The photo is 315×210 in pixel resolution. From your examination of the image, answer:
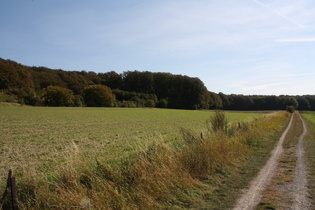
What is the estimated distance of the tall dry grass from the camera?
4.89 meters

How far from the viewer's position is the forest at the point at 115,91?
88562 mm

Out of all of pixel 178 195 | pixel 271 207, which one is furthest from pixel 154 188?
pixel 271 207

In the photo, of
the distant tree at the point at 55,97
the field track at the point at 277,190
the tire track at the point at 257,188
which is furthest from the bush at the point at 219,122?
the distant tree at the point at 55,97

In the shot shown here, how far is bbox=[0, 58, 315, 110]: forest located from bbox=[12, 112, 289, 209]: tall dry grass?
82.1 metres

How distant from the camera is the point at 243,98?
158125 mm

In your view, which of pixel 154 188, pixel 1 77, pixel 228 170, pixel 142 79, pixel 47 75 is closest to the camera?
pixel 154 188

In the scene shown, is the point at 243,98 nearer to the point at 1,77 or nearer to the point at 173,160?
the point at 1,77

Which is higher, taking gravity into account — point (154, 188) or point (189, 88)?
point (189, 88)

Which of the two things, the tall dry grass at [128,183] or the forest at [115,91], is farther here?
the forest at [115,91]

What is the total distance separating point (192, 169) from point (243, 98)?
162 meters

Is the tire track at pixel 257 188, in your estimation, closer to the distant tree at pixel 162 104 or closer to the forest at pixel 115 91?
the forest at pixel 115 91

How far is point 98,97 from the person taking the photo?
325ft

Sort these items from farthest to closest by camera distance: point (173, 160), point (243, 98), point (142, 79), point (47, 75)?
point (243, 98) < point (142, 79) < point (47, 75) < point (173, 160)

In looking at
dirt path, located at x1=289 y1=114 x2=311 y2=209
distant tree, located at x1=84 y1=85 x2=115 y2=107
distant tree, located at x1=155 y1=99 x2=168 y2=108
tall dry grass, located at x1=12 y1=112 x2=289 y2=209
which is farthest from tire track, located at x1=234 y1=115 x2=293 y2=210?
distant tree, located at x1=155 y1=99 x2=168 y2=108
